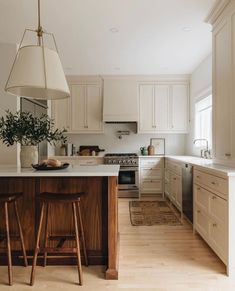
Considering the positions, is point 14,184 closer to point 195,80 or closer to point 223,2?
point 223,2

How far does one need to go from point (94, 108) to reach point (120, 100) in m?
0.60

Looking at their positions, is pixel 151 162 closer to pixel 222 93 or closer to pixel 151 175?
pixel 151 175

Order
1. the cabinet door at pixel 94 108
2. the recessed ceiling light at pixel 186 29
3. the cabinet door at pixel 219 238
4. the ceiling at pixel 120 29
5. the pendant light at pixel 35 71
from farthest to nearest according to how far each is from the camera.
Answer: the cabinet door at pixel 94 108
the recessed ceiling light at pixel 186 29
the ceiling at pixel 120 29
the cabinet door at pixel 219 238
the pendant light at pixel 35 71

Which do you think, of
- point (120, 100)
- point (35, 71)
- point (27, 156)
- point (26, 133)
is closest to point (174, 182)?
point (120, 100)

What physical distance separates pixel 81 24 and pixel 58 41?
68 cm

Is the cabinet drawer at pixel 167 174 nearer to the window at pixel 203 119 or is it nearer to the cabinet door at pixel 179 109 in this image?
the window at pixel 203 119

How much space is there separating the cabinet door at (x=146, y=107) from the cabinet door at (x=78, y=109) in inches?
48.6

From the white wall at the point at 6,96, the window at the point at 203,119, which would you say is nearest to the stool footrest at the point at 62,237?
the white wall at the point at 6,96

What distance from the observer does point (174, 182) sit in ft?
14.4

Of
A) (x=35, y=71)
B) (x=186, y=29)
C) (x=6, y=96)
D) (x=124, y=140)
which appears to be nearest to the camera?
(x=35, y=71)

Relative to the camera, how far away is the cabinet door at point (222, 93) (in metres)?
2.73

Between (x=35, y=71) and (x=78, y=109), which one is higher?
(x=78, y=109)

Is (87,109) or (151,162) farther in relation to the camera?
(87,109)

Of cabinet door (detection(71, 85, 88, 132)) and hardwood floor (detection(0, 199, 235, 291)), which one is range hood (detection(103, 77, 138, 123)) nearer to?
cabinet door (detection(71, 85, 88, 132))
